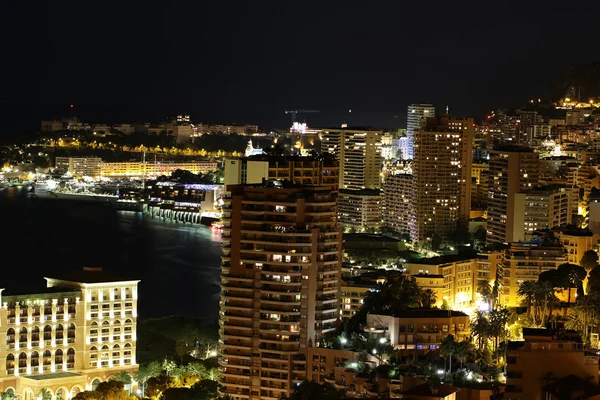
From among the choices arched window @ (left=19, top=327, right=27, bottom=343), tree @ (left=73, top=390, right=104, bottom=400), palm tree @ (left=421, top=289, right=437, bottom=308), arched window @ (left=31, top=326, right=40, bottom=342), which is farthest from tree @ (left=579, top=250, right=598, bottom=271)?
arched window @ (left=19, top=327, right=27, bottom=343)

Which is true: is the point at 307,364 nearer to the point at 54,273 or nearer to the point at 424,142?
the point at 54,273

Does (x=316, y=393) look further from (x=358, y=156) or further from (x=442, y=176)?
(x=358, y=156)

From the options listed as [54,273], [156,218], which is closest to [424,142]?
[54,273]

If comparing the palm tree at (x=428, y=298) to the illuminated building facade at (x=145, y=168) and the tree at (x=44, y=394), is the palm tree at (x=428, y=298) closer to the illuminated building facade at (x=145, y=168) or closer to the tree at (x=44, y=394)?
the tree at (x=44, y=394)

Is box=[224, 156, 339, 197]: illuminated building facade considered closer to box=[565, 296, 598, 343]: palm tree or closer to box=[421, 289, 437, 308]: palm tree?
box=[421, 289, 437, 308]: palm tree

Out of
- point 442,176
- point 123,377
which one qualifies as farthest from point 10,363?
point 442,176
